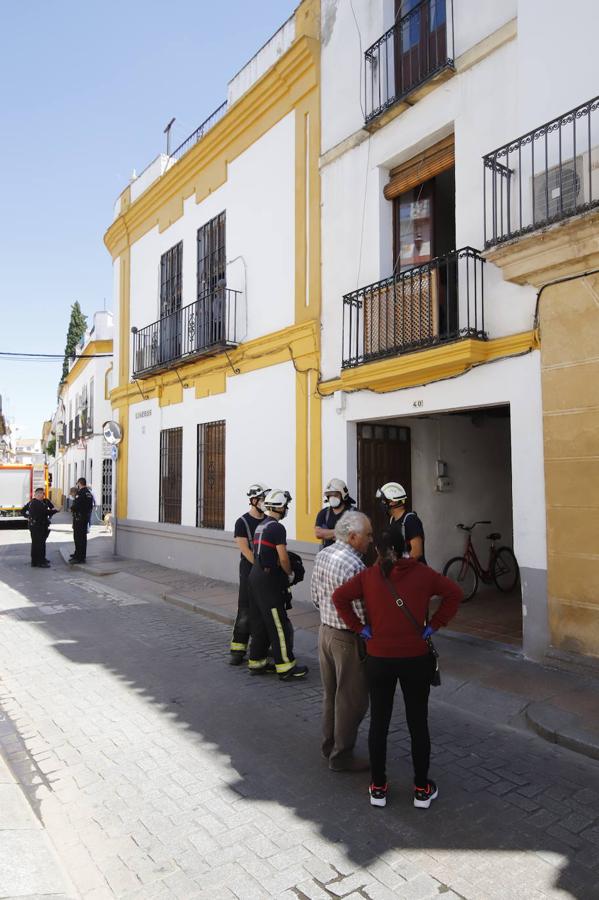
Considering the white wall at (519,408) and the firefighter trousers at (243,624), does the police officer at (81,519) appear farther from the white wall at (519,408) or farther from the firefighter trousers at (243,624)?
the white wall at (519,408)

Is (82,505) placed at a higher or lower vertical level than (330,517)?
lower

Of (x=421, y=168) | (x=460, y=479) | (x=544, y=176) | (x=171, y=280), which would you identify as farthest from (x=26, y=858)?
(x=171, y=280)

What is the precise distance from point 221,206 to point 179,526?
603 centimetres

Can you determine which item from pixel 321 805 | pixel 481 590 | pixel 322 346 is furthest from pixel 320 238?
pixel 321 805

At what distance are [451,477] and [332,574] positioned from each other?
5505 millimetres

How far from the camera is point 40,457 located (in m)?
36.1

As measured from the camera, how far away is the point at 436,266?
6.90 meters

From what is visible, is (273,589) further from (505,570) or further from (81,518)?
(81,518)

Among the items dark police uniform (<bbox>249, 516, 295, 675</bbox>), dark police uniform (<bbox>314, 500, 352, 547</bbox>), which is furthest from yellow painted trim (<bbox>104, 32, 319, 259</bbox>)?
dark police uniform (<bbox>249, 516, 295, 675</bbox>)

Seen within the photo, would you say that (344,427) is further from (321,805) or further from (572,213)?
(321,805)

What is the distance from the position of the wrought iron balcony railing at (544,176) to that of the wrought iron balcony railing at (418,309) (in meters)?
0.49

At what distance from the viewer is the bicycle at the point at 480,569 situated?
8.85m

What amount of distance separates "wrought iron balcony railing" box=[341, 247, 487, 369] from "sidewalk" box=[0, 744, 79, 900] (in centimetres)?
534

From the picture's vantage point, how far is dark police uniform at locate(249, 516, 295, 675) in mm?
5648
